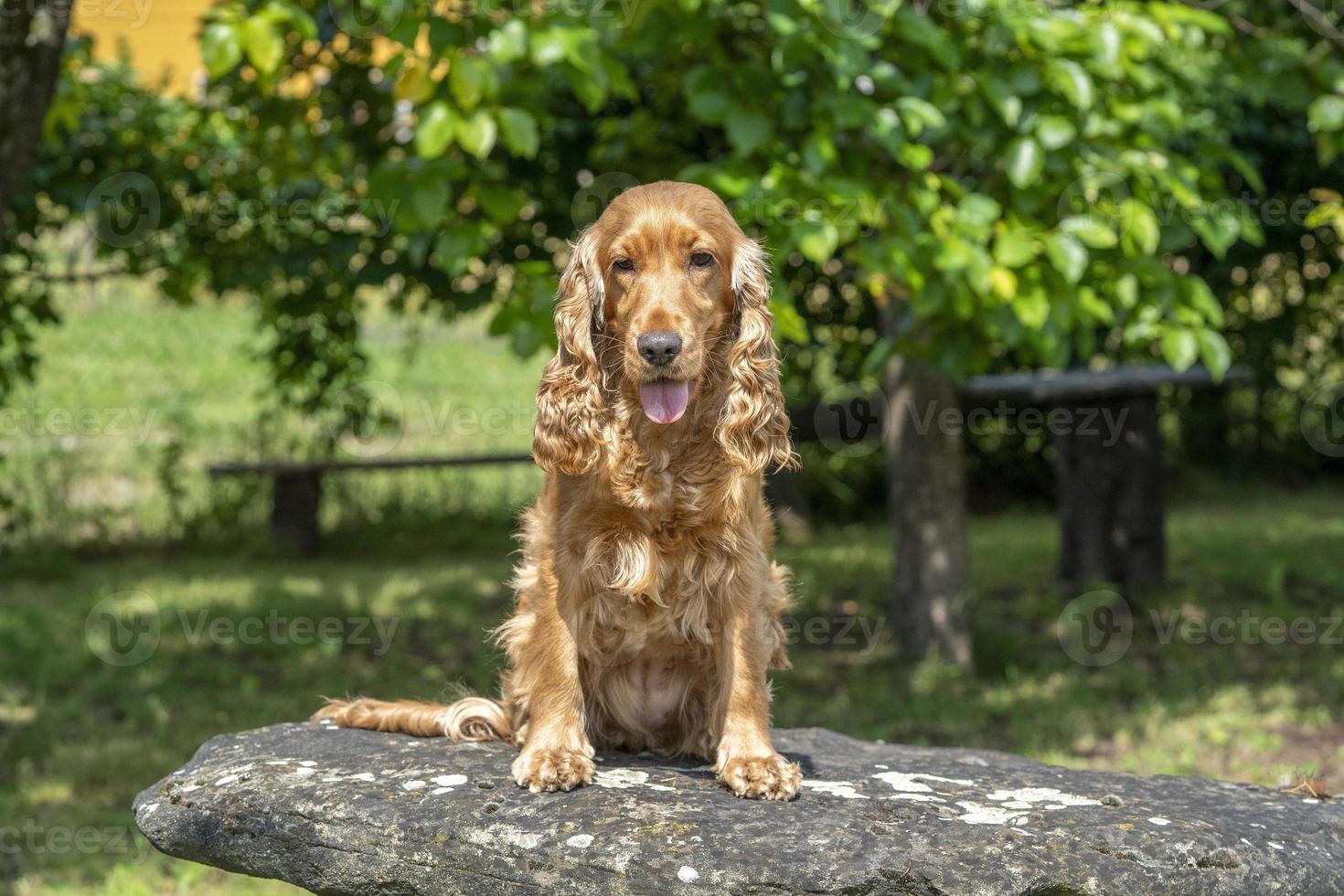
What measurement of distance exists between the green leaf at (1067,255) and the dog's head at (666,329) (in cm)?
224

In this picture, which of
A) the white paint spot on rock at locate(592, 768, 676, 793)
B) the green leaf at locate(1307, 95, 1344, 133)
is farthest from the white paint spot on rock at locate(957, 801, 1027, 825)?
the green leaf at locate(1307, 95, 1344, 133)

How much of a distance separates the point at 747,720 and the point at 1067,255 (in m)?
2.79

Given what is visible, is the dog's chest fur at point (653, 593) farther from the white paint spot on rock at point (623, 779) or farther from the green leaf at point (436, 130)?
the green leaf at point (436, 130)

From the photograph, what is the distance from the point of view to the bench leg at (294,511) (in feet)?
38.9

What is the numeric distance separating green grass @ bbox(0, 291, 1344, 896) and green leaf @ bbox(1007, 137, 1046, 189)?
7.81 feet

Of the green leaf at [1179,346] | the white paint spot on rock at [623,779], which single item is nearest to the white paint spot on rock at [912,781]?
the white paint spot on rock at [623,779]

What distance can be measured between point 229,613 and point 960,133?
20.3 ft

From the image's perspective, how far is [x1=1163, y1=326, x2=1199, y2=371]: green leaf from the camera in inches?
235

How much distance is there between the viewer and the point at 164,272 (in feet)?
34.7

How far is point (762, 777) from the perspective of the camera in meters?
3.62

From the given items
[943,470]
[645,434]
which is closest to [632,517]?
[645,434]

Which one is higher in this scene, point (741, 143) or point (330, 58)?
point (330, 58)

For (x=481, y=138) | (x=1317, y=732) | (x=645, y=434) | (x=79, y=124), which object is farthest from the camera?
(x=79, y=124)

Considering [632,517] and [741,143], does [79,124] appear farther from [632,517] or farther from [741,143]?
[632,517]
